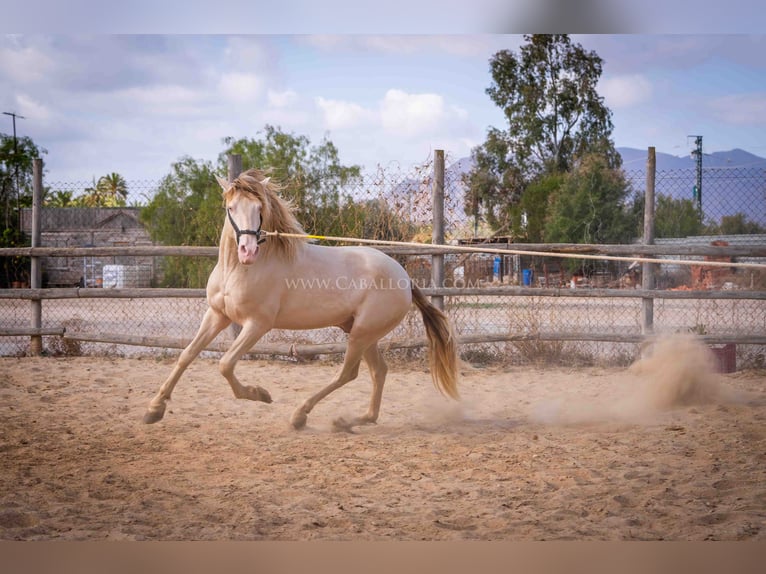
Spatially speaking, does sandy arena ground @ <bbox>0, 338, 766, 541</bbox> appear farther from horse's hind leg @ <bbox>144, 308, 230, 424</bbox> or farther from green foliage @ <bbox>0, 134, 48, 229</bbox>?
green foliage @ <bbox>0, 134, 48, 229</bbox>

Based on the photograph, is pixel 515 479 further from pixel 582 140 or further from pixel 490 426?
pixel 582 140

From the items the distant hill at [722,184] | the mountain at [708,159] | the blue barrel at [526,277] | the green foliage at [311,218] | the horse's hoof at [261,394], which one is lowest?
the horse's hoof at [261,394]

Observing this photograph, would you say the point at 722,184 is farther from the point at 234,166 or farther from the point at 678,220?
the point at 234,166

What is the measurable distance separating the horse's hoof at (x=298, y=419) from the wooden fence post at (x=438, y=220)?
3.02 metres

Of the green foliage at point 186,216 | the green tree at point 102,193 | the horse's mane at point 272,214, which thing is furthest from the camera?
the green tree at point 102,193

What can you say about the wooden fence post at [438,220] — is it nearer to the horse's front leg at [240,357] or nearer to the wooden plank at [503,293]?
the wooden plank at [503,293]

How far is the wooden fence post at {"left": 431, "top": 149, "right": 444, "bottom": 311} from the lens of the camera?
23.7 ft

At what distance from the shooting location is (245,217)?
13.0 ft

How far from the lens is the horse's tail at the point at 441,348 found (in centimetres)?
488

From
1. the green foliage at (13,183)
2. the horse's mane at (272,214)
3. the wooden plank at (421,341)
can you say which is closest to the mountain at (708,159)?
the wooden plank at (421,341)

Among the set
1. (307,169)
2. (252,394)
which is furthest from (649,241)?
(307,169)

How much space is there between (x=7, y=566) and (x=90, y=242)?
23880mm

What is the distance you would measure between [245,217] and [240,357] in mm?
893
